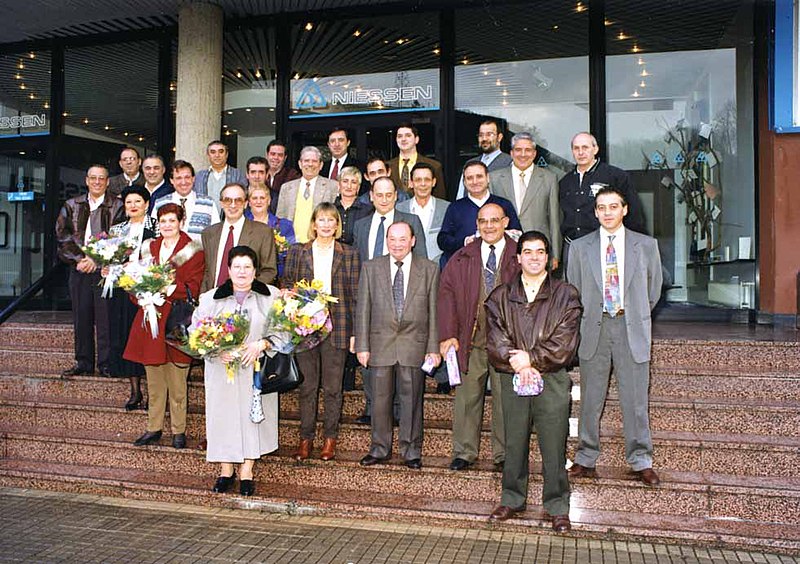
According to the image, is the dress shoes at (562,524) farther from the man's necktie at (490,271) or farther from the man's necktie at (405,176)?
the man's necktie at (405,176)

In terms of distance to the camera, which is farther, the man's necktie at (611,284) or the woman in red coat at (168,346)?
the woman in red coat at (168,346)

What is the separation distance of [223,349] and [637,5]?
738cm

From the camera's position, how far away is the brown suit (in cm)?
548

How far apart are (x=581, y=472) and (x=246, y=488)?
8.10 feet

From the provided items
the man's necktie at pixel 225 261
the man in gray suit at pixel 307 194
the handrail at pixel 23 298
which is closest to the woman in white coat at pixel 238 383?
the man's necktie at pixel 225 261

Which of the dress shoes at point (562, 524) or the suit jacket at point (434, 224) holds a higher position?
the suit jacket at point (434, 224)

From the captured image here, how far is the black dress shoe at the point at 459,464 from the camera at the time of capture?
5323 millimetres

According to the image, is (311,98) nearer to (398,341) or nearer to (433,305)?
(433,305)

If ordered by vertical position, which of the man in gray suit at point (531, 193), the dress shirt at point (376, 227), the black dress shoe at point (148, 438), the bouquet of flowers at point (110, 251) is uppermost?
the man in gray suit at point (531, 193)

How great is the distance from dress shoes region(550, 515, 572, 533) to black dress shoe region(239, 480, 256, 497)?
2.24m

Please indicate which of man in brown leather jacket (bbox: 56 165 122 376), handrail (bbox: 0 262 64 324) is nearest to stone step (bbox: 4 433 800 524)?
man in brown leather jacket (bbox: 56 165 122 376)

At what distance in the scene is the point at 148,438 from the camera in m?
6.05

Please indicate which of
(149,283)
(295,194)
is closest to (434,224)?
(295,194)

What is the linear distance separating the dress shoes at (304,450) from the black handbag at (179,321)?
1.28 meters
